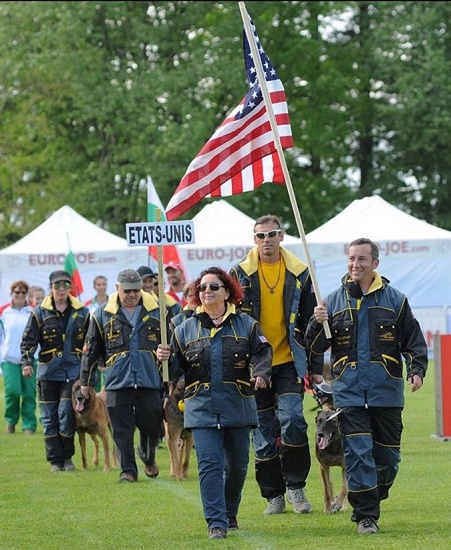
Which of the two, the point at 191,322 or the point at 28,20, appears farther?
the point at 28,20

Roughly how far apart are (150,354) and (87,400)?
170 cm

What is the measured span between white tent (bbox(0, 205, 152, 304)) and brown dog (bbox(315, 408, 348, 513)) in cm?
2041

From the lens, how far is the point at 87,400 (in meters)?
15.2

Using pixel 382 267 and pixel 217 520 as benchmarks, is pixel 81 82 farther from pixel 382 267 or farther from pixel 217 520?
pixel 217 520

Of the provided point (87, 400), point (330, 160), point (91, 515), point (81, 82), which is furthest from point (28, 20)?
point (91, 515)

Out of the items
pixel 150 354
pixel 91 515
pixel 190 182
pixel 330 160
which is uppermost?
pixel 330 160

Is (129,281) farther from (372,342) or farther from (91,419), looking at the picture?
(372,342)

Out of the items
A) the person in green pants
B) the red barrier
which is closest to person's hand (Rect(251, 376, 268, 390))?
the red barrier

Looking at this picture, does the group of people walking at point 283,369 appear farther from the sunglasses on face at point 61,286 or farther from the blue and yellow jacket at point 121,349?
the sunglasses on face at point 61,286

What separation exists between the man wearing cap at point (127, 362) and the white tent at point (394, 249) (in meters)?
17.9

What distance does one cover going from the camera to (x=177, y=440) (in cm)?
1435

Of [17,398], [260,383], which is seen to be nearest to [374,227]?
[17,398]

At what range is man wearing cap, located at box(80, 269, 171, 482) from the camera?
13.6m

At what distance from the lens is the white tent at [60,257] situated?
31.6 metres
